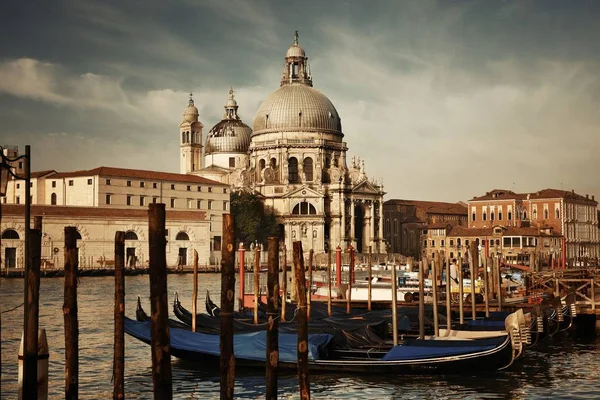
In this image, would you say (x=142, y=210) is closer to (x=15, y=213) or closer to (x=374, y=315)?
(x=15, y=213)

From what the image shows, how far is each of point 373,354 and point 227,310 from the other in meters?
5.73

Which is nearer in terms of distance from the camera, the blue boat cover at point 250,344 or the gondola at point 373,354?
the gondola at point 373,354

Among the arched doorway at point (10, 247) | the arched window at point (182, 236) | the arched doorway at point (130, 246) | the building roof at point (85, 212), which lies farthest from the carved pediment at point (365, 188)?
the arched doorway at point (10, 247)

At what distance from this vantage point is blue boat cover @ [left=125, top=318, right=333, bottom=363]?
16.8 meters

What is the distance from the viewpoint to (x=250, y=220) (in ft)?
218

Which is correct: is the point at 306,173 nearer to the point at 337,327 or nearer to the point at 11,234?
the point at 11,234

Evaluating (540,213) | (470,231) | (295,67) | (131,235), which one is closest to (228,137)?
(295,67)

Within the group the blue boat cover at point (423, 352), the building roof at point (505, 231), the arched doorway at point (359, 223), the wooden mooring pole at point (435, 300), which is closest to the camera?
the blue boat cover at point (423, 352)

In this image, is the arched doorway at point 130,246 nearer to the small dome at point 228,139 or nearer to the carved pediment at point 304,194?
the carved pediment at point 304,194

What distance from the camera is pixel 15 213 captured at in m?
47.6

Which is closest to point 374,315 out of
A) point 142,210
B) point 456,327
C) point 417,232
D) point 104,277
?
point 456,327

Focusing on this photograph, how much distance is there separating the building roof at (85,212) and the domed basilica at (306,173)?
1482 cm

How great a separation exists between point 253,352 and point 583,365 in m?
6.75

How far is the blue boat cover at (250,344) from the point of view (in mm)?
16766
